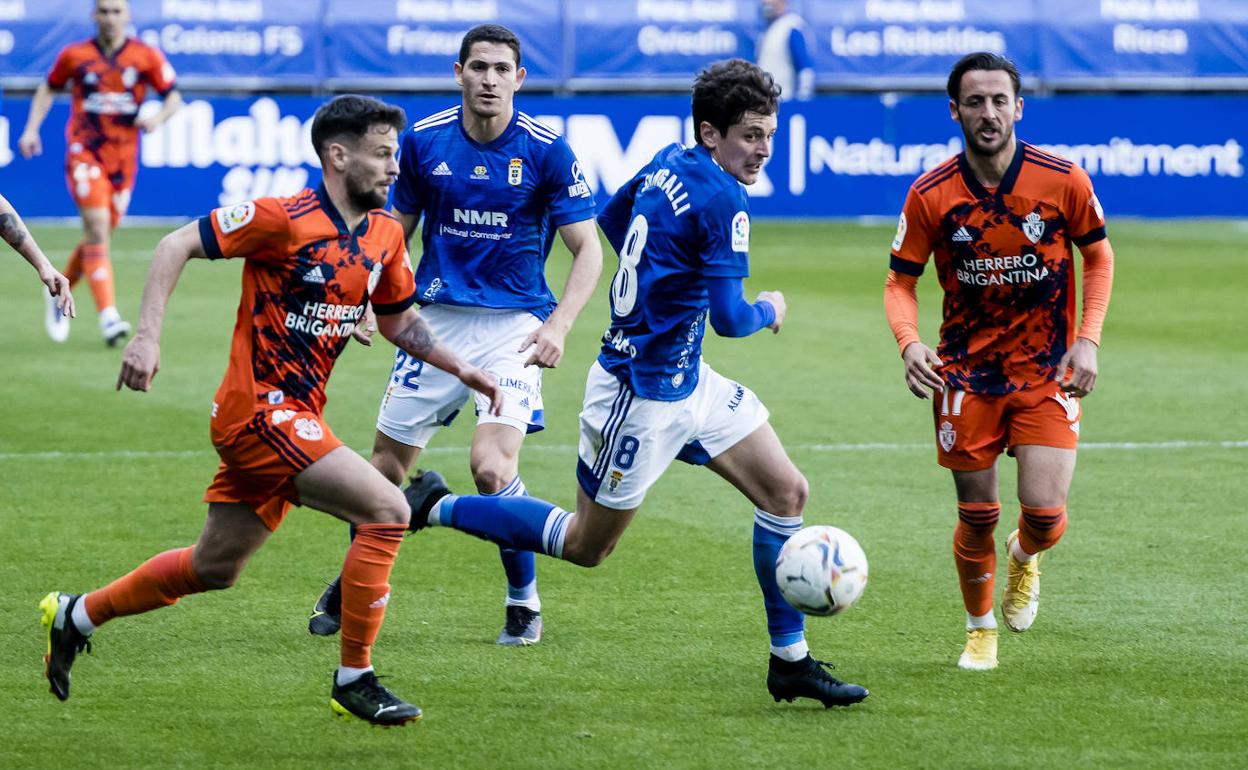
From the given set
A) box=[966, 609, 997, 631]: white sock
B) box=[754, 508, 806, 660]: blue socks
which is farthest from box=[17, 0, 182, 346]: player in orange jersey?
box=[966, 609, 997, 631]: white sock

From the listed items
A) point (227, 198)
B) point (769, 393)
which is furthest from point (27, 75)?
point (769, 393)

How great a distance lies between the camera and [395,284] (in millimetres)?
5762

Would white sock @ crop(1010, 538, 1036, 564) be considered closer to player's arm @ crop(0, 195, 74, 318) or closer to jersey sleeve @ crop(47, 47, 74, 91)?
player's arm @ crop(0, 195, 74, 318)

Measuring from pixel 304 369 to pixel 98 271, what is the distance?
9.32 meters

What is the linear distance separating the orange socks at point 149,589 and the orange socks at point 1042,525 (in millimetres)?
2742

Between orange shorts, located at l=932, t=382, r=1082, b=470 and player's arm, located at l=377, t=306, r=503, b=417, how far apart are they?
5.14ft

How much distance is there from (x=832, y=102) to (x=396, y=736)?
1853 cm

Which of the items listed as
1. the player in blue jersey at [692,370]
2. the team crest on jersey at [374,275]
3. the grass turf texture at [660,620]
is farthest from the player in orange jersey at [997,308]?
the team crest on jersey at [374,275]

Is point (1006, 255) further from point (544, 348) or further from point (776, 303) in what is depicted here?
point (544, 348)

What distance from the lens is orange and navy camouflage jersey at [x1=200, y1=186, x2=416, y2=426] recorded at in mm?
5348

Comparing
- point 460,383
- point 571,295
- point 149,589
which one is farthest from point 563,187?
point 149,589

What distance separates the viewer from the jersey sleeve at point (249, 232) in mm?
5324

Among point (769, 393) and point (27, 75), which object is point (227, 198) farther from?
point (769, 393)

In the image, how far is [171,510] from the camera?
8734 millimetres
